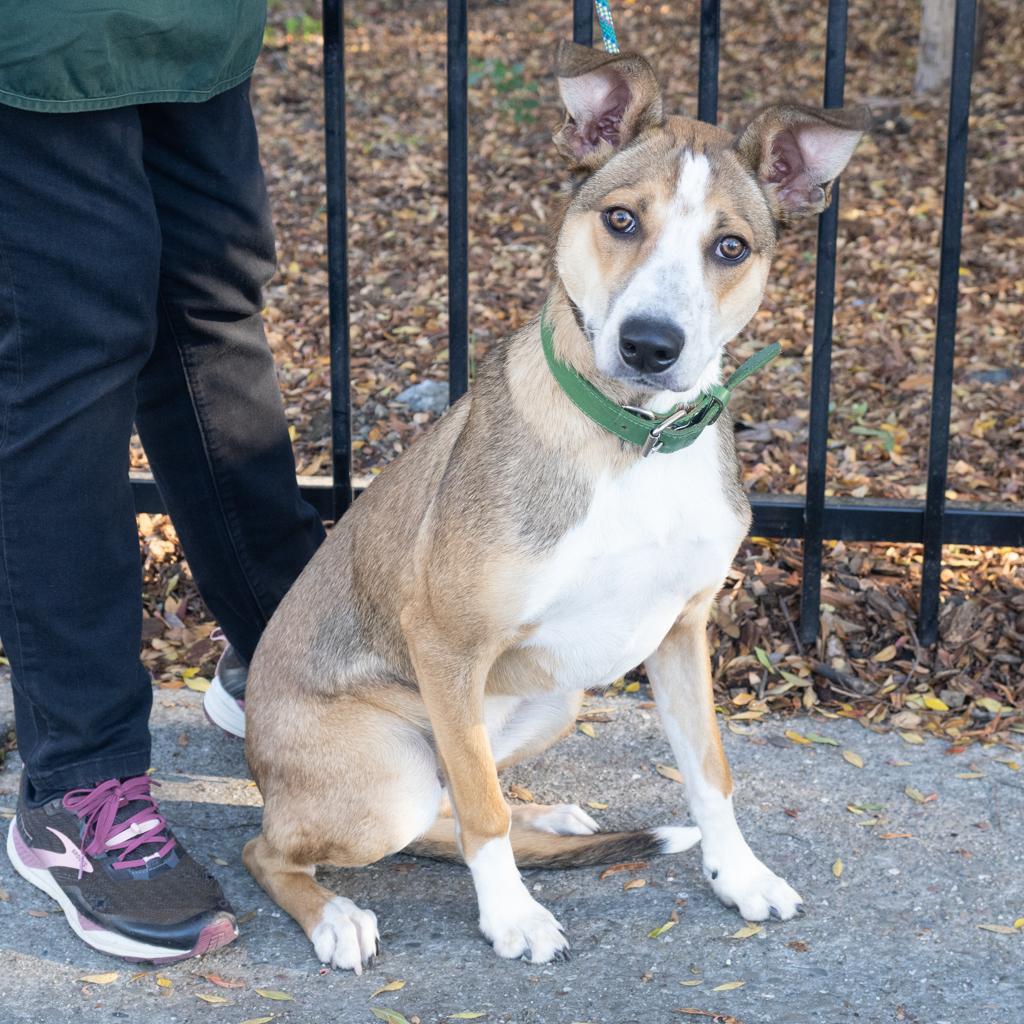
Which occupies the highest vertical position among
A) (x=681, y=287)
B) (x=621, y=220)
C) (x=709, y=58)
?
(x=709, y=58)

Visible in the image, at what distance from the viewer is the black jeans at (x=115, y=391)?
8.55 ft

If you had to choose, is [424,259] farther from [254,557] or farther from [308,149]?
[254,557]

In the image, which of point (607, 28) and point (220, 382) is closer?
point (607, 28)

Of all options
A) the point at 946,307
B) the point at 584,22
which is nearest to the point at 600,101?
the point at 584,22

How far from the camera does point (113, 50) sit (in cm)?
257

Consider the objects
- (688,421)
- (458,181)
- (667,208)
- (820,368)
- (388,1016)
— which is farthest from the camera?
(820,368)

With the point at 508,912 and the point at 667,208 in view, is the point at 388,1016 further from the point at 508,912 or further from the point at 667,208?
the point at 667,208

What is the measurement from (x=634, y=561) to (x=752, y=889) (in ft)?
2.65

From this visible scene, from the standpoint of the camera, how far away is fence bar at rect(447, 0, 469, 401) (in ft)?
11.7

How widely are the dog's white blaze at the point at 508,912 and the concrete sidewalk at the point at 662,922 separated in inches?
1.7

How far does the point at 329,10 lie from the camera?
361cm

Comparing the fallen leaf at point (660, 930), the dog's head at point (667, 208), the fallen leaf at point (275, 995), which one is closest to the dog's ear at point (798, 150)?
the dog's head at point (667, 208)

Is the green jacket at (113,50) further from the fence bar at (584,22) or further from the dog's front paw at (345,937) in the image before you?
the dog's front paw at (345,937)

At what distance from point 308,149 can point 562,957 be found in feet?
22.6
